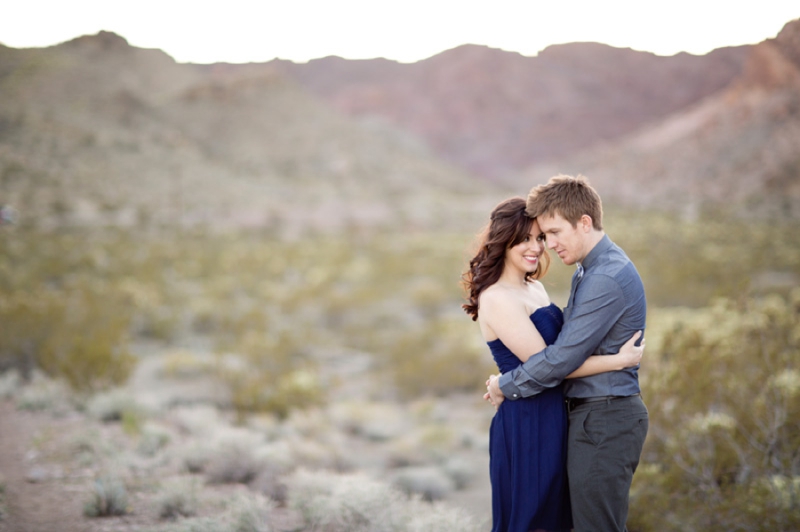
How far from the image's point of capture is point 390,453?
7.24 m

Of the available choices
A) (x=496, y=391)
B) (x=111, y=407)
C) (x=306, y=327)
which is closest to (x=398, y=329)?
(x=306, y=327)

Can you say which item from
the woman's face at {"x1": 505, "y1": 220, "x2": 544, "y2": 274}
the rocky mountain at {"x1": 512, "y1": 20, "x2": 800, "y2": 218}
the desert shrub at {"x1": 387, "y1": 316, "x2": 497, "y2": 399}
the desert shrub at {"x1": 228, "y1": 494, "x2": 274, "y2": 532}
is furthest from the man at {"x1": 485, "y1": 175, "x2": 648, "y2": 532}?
the rocky mountain at {"x1": 512, "y1": 20, "x2": 800, "y2": 218}

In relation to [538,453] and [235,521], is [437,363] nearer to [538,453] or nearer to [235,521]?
[235,521]

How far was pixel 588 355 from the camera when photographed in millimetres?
2795

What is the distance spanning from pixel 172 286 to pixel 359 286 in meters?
5.99

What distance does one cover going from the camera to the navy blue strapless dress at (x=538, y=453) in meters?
2.96

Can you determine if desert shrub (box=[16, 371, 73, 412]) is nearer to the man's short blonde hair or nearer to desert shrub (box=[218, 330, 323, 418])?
desert shrub (box=[218, 330, 323, 418])

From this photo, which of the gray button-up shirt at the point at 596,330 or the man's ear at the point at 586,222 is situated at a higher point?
the man's ear at the point at 586,222

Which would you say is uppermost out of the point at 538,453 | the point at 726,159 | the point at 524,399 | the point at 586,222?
the point at 726,159

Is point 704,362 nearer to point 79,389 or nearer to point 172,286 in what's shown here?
point 79,389

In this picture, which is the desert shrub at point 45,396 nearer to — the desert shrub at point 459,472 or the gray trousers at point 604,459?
the desert shrub at point 459,472

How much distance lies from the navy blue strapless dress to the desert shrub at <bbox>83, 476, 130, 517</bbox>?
3304mm

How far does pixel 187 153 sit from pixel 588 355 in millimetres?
58984

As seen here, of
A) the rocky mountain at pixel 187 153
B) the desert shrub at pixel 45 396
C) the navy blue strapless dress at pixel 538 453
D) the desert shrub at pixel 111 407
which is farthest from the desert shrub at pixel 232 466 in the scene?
the rocky mountain at pixel 187 153
